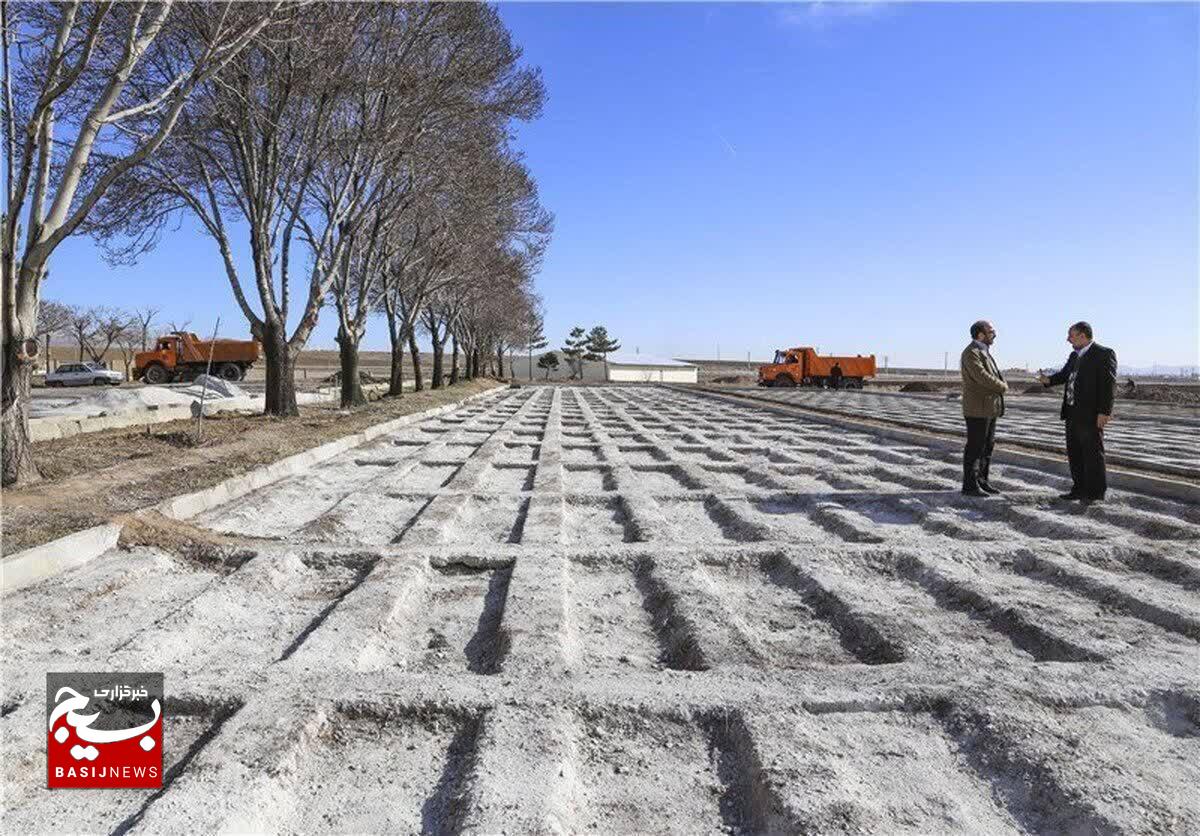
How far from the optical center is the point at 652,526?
5.86 m

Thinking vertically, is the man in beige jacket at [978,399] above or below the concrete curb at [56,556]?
above

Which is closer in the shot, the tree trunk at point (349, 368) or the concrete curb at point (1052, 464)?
the concrete curb at point (1052, 464)

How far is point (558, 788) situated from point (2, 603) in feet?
10.5

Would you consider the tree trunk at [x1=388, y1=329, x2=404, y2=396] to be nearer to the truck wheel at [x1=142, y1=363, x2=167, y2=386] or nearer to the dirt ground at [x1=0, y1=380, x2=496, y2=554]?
the dirt ground at [x1=0, y1=380, x2=496, y2=554]

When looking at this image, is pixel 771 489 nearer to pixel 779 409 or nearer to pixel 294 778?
pixel 294 778

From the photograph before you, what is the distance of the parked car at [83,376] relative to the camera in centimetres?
3662

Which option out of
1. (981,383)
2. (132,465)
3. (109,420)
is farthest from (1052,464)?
(109,420)

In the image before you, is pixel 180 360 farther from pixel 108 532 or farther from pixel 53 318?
pixel 108 532

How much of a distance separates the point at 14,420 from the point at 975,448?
8.25m

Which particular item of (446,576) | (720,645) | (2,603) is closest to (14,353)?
(2,603)

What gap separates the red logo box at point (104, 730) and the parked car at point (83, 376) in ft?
130

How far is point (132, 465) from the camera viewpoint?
7.54m

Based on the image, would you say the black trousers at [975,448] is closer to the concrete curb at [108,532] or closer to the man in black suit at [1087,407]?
the man in black suit at [1087,407]

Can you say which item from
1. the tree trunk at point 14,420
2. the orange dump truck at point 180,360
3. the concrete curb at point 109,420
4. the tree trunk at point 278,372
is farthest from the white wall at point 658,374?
the tree trunk at point 14,420
